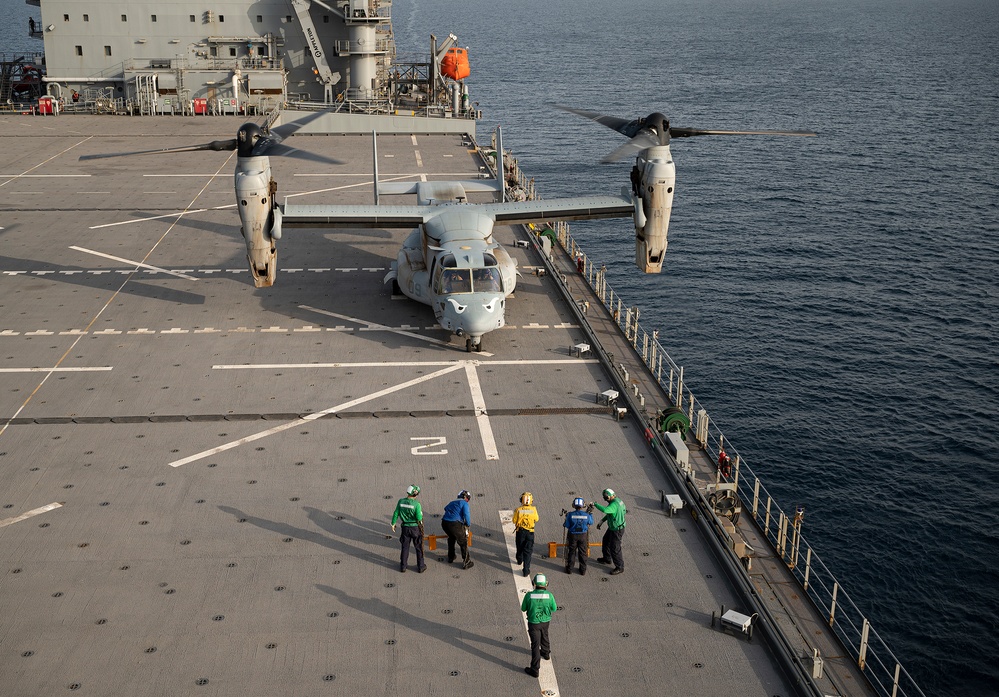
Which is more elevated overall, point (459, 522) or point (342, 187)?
point (342, 187)

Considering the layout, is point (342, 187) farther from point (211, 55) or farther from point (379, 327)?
point (211, 55)

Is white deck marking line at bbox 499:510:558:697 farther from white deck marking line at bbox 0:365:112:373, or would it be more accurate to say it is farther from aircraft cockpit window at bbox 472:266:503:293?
white deck marking line at bbox 0:365:112:373

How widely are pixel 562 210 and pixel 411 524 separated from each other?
1993cm

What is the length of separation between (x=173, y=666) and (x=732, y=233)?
58068 millimetres

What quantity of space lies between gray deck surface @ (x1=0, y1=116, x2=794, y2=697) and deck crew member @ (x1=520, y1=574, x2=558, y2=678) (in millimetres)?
471

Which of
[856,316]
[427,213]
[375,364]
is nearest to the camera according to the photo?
[375,364]

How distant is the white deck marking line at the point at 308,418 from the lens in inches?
1069

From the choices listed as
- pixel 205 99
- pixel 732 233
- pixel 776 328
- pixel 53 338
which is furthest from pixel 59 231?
pixel 732 233

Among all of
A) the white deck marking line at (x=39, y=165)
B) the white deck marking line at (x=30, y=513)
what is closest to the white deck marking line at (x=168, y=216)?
the white deck marking line at (x=39, y=165)

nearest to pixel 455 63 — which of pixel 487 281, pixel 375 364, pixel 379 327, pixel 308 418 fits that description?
pixel 379 327

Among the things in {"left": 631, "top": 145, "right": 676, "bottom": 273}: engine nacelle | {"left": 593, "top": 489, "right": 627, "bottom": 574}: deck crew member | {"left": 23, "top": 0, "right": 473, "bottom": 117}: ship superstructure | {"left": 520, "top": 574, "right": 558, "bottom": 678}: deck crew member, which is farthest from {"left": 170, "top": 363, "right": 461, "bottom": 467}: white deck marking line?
{"left": 23, "top": 0, "right": 473, "bottom": 117}: ship superstructure

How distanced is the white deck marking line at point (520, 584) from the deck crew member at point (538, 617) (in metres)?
0.23

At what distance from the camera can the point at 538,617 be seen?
59.1ft

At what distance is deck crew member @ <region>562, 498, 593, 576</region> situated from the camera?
2123 centimetres
